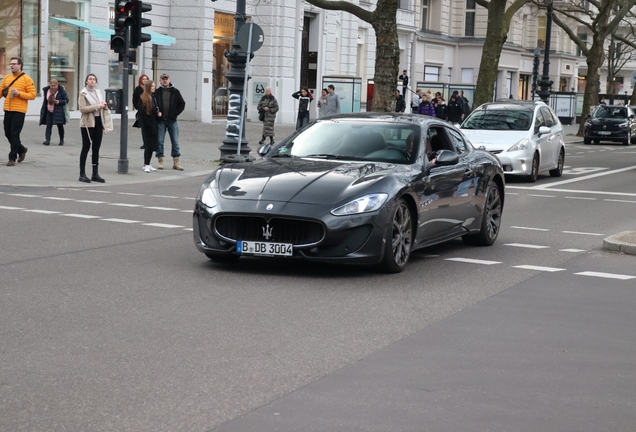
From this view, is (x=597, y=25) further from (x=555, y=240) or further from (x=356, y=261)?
(x=356, y=261)

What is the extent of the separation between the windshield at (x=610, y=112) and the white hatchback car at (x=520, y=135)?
2242 centimetres

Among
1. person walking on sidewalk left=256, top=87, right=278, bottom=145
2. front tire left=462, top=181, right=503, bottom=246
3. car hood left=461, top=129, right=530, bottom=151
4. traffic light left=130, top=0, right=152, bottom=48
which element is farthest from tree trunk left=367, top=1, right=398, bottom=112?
front tire left=462, top=181, right=503, bottom=246

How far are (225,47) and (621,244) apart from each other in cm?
3538

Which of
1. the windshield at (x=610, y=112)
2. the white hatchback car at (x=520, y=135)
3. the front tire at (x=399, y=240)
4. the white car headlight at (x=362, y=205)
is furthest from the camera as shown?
the windshield at (x=610, y=112)

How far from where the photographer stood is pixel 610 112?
46531mm

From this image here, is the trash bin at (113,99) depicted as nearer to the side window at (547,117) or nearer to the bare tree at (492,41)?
the side window at (547,117)

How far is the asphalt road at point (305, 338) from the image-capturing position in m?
5.34

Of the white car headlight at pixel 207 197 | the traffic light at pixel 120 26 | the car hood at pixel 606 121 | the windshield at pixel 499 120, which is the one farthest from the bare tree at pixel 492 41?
the white car headlight at pixel 207 197

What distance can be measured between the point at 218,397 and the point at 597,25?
5221 centimetres

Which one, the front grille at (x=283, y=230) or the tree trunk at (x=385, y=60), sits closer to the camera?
the front grille at (x=283, y=230)

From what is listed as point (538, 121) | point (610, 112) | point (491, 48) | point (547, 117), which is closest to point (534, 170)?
point (538, 121)

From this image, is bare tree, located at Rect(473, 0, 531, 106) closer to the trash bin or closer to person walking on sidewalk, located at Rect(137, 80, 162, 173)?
person walking on sidewalk, located at Rect(137, 80, 162, 173)

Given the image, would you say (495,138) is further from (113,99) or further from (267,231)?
(267,231)

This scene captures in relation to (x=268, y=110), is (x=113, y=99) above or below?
above
